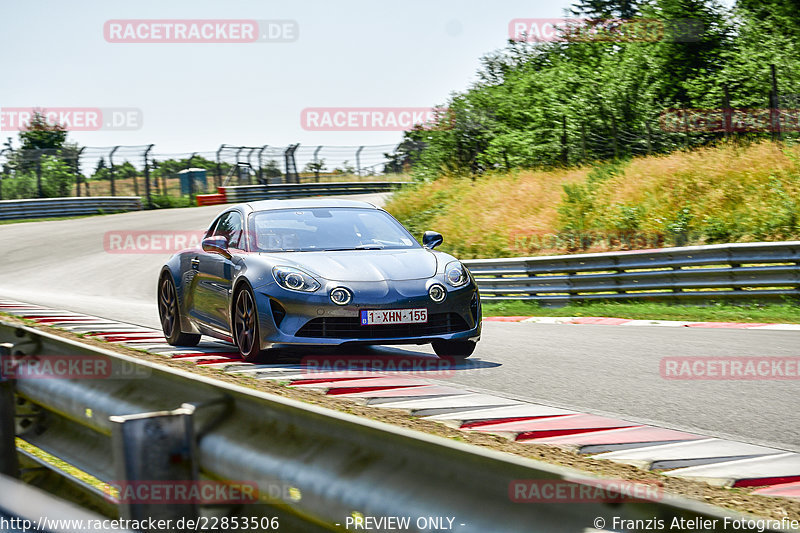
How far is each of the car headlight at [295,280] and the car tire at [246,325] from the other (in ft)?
0.90

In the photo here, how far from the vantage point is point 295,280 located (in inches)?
298

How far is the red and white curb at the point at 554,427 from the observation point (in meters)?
4.36

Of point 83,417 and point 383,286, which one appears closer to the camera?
point 83,417

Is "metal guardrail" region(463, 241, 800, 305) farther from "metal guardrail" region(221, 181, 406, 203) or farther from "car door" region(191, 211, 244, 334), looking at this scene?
"metal guardrail" region(221, 181, 406, 203)

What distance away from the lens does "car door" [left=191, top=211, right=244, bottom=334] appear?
27.1 feet

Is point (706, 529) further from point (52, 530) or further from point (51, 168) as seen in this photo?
point (51, 168)

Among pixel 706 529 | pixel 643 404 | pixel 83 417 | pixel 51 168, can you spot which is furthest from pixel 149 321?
pixel 51 168

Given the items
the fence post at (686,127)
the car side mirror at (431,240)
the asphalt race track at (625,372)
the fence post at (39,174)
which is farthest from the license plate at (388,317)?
the fence post at (39,174)

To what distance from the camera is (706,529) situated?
1656 millimetres

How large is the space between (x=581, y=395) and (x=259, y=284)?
8.87 feet

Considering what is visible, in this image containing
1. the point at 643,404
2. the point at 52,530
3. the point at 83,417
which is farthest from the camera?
the point at 643,404

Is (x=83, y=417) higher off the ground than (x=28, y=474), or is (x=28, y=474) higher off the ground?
(x=83, y=417)

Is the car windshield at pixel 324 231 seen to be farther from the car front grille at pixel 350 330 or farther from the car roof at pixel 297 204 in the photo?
the car front grille at pixel 350 330

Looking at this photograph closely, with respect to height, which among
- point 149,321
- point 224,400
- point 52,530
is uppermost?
point 224,400
